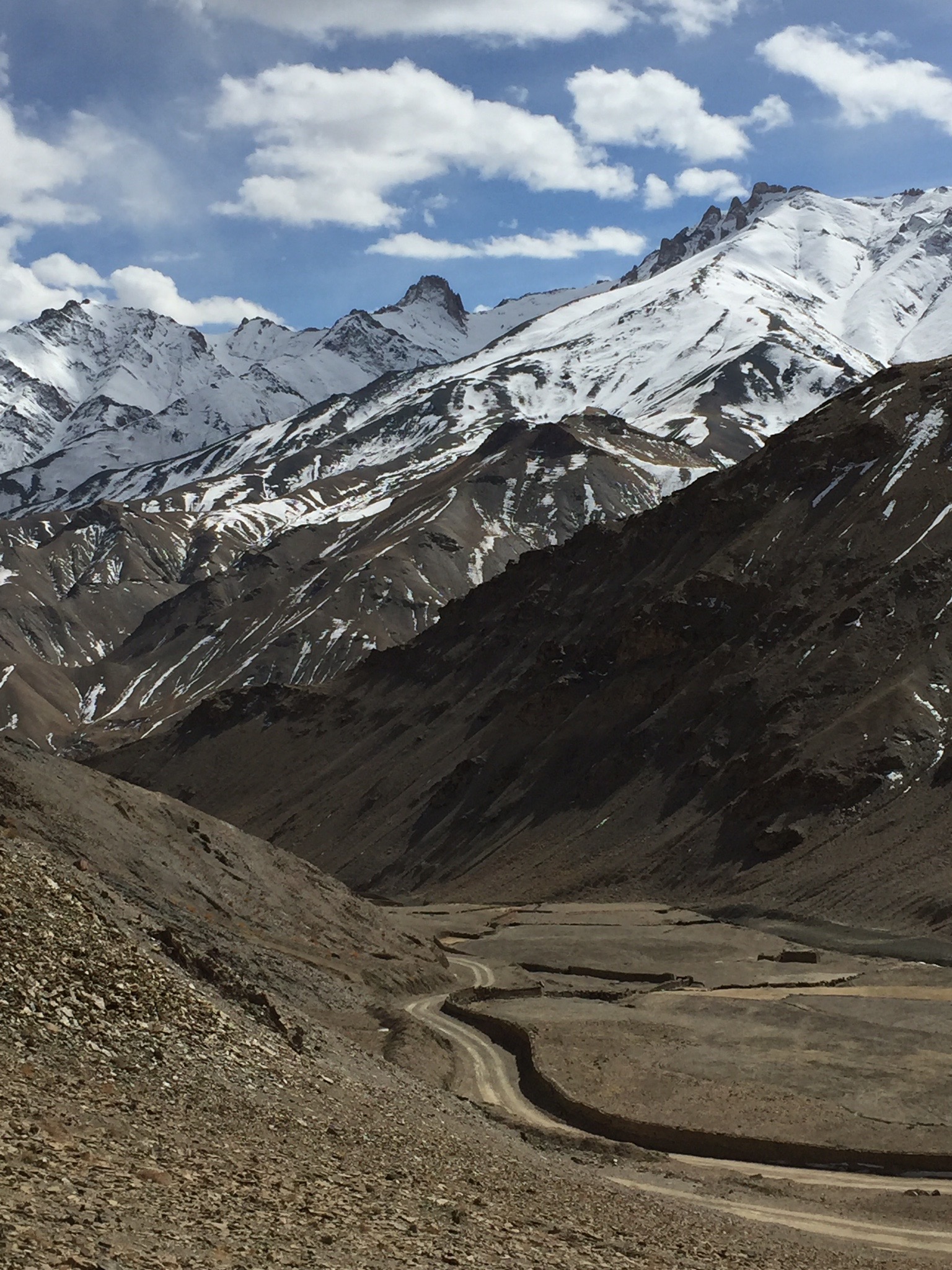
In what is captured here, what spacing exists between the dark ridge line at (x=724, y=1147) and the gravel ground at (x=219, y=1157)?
5.88 m

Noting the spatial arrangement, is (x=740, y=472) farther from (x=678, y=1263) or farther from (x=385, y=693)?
(x=678, y=1263)

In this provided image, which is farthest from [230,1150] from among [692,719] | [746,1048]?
[692,719]

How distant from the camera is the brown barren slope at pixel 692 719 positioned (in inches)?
3391

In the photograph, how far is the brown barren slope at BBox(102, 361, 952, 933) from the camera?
86125 mm

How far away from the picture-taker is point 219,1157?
18641 mm

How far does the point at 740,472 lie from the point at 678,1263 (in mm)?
110797

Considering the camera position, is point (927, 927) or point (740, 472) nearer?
point (927, 927)

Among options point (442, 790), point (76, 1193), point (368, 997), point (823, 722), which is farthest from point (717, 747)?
point (76, 1193)

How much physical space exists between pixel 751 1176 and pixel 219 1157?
16.9m

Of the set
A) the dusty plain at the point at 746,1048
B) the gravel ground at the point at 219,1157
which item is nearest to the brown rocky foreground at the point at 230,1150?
the gravel ground at the point at 219,1157

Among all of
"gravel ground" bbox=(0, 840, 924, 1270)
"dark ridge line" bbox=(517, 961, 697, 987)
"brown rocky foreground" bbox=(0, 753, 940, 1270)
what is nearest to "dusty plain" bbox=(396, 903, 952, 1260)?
"dark ridge line" bbox=(517, 961, 697, 987)

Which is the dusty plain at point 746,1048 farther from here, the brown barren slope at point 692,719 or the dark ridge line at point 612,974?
the brown barren slope at point 692,719

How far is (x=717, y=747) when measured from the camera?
9856cm

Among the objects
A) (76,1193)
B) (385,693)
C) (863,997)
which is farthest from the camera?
(385,693)
